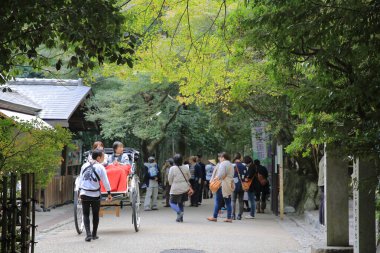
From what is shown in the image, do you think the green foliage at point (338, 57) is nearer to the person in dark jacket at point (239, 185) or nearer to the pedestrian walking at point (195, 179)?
the person in dark jacket at point (239, 185)

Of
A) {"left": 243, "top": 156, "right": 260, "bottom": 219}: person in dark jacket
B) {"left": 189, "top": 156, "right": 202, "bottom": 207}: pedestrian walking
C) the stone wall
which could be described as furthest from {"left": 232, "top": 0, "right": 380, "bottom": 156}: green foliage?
{"left": 189, "top": 156, "right": 202, "bottom": 207}: pedestrian walking

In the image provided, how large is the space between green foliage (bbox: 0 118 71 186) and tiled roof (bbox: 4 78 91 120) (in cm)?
1251

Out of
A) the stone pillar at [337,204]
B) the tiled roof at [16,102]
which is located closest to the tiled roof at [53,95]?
the tiled roof at [16,102]

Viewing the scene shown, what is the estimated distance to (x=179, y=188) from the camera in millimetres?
16422

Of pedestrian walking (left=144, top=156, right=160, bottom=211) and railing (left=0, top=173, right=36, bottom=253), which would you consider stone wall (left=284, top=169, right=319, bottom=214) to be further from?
railing (left=0, top=173, right=36, bottom=253)

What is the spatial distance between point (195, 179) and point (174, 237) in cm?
983

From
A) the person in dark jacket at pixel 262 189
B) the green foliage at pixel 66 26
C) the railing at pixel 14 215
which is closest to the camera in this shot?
the green foliage at pixel 66 26

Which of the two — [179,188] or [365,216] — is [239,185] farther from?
[365,216]

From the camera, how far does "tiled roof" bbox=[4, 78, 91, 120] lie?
20953 millimetres

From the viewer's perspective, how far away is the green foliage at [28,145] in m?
7.33

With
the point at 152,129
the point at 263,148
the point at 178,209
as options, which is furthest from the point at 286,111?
the point at 152,129

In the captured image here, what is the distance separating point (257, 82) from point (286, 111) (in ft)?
16.6

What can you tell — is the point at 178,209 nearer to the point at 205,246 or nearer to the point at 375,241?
the point at 205,246

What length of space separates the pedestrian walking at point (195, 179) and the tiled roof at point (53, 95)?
15.6ft
